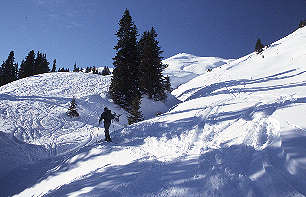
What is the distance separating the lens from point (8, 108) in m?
22.4

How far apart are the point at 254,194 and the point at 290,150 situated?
185cm

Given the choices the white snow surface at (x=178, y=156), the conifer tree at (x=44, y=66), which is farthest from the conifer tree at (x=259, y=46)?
the conifer tree at (x=44, y=66)

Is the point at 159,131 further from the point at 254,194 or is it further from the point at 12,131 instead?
the point at 12,131

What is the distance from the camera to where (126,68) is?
2638 cm

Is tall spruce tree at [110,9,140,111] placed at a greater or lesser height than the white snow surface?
greater

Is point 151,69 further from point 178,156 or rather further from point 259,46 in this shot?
point 259,46

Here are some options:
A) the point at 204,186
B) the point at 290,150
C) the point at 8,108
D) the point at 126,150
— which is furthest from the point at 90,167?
the point at 8,108

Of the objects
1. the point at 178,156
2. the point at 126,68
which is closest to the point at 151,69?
the point at 126,68

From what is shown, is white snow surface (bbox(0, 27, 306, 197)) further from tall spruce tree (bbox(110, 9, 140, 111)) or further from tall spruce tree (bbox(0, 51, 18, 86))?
tall spruce tree (bbox(0, 51, 18, 86))

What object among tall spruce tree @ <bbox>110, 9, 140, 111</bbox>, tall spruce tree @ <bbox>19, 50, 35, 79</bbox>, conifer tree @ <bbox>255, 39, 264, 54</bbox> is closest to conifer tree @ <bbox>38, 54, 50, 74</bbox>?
tall spruce tree @ <bbox>19, 50, 35, 79</bbox>

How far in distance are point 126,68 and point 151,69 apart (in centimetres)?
307

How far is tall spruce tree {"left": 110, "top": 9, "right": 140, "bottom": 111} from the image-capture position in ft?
83.9

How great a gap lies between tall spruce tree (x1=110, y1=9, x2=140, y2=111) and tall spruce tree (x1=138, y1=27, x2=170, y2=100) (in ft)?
2.99

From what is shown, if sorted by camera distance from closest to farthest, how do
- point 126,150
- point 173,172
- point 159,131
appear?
point 173,172 → point 126,150 → point 159,131
